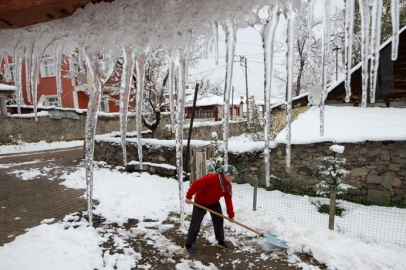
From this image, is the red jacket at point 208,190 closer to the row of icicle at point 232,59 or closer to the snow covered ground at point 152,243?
the snow covered ground at point 152,243

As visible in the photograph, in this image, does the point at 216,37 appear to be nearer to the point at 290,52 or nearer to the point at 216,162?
the point at 290,52

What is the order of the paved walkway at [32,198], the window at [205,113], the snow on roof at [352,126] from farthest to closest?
the window at [205,113]
the snow on roof at [352,126]
the paved walkway at [32,198]

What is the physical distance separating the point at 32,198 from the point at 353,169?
9177 mm

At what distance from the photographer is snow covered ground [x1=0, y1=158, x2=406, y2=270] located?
147 inches

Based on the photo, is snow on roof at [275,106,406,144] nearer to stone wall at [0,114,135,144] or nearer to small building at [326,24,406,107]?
small building at [326,24,406,107]

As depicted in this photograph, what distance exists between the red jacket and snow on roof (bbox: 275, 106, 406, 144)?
153 inches

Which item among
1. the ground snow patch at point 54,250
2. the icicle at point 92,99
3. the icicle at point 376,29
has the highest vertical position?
the icicle at point 376,29

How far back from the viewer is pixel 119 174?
8.60 metres

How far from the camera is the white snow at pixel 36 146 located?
13447 millimetres

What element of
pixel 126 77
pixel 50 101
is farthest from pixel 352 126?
pixel 50 101

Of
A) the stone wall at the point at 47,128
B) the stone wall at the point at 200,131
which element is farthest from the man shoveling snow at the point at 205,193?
the stone wall at the point at 47,128

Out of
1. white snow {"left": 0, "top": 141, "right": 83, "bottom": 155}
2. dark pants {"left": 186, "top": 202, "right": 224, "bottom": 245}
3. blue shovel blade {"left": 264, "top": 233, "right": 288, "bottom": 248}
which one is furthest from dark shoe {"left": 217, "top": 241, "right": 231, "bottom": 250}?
white snow {"left": 0, "top": 141, "right": 83, "bottom": 155}

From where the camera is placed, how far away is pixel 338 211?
6.10m

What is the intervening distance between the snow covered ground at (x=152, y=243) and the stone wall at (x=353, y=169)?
0.74 metres
